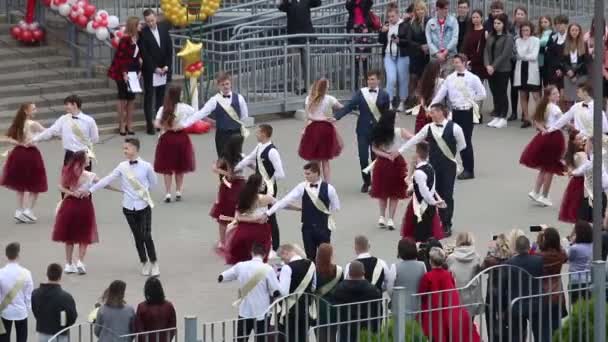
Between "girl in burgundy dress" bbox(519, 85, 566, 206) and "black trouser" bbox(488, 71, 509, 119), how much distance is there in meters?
4.69

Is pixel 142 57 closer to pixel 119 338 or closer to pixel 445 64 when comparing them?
pixel 445 64

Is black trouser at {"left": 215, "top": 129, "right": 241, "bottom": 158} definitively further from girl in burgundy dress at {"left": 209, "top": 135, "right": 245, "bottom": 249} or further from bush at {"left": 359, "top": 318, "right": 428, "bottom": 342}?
bush at {"left": 359, "top": 318, "right": 428, "bottom": 342}

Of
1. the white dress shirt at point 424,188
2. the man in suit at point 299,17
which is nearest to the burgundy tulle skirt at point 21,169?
the white dress shirt at point 424,188

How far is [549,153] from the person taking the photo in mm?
22531

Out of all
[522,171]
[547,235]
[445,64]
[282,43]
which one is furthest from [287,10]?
[547,235]

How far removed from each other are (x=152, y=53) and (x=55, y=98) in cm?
166

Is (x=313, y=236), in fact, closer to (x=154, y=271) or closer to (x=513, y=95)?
(x=154, y=271)

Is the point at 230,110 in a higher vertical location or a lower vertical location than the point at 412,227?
higher

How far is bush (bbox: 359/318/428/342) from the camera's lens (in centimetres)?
1482

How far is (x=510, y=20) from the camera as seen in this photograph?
2980 cm

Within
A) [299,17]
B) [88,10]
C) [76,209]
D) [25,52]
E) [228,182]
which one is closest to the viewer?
[76,209]

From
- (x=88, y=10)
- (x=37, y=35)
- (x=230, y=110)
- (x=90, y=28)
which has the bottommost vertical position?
(x=230, y=110)

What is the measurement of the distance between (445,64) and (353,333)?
A: 1264 cm

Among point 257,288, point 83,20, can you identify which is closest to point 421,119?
point 83,20
